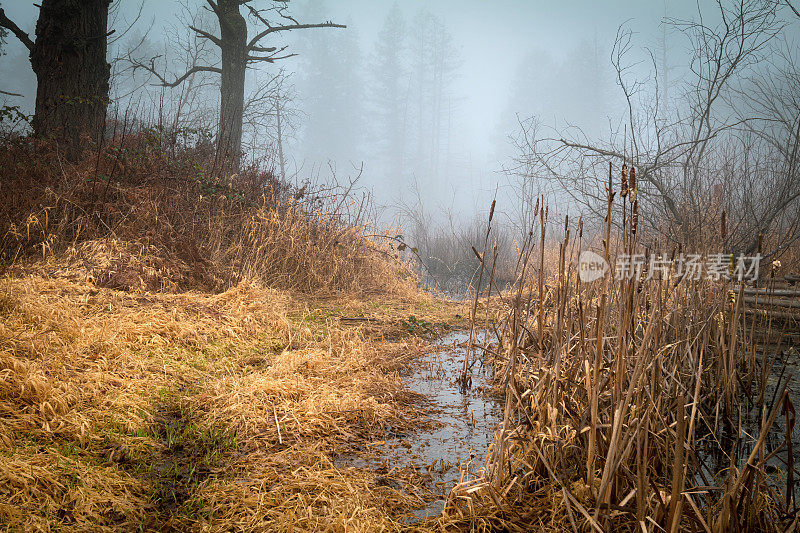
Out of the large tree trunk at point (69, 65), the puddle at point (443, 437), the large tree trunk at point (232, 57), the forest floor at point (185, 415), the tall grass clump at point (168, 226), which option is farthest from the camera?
the large tree trunk at point (232, 57)

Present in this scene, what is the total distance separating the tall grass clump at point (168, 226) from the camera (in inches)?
174

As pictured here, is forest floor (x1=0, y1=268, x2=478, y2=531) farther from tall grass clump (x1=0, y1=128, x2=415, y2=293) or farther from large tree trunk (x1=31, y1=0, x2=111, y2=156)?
large tree trunk (x1=31, y1=0, x2=111, y2=156)

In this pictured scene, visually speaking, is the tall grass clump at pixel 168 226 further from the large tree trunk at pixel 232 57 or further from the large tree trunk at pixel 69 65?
the large tree trunk at pixel 232 57

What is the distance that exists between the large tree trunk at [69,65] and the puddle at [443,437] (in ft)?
17.9

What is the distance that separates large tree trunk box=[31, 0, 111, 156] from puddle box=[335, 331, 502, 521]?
17.9 feet

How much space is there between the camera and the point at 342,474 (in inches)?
82.1

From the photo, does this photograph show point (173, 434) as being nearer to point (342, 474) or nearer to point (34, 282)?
point (342, 474)

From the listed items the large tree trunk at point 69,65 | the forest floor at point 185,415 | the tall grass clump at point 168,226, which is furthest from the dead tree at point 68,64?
the forest floor at point 185,415

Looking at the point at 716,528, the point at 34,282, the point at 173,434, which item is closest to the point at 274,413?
the point at 173,434

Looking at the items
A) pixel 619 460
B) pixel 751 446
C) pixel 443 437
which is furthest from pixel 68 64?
→ pixel 751 446

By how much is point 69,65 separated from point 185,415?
234 inches

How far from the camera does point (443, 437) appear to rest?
263cm

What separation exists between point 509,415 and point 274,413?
1341 mm

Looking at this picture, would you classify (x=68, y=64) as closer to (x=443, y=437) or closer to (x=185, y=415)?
(x=185, y=415)
